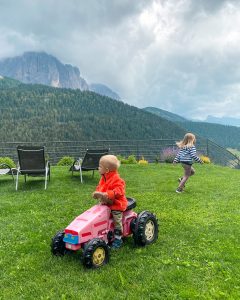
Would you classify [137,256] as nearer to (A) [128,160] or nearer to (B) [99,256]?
(B) [99,256]

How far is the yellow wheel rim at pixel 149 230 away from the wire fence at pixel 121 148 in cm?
1265

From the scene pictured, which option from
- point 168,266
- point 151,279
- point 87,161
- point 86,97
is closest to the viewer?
point 151,279

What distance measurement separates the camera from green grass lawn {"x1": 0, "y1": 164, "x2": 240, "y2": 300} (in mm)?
3971

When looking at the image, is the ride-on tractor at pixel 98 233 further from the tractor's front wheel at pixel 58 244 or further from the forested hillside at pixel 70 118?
the forested hillside at pixel 70 118

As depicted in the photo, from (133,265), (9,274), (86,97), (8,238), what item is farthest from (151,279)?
(86,97)

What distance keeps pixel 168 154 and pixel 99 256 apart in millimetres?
14282

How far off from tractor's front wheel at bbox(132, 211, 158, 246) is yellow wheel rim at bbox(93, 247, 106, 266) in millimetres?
736

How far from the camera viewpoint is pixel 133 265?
4.61m

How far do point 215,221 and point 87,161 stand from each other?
214 inches

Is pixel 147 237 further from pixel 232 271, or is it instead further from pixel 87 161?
pixel 87 161

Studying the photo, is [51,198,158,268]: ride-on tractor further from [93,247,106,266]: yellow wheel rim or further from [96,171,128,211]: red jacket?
[96,171,128,211]: red jacket

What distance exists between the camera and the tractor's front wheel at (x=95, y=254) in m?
4.38

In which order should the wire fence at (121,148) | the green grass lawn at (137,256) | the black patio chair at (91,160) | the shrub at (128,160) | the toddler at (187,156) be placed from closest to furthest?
the green grass lawn at (137,256) < the toddler at (187,156) < the black patio chair at (91,160) < the shrub at (128,160) < the wire fence at (121,148)

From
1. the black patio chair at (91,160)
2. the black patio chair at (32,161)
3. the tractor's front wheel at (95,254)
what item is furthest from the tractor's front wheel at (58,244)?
the black patio chair at (91,160)
